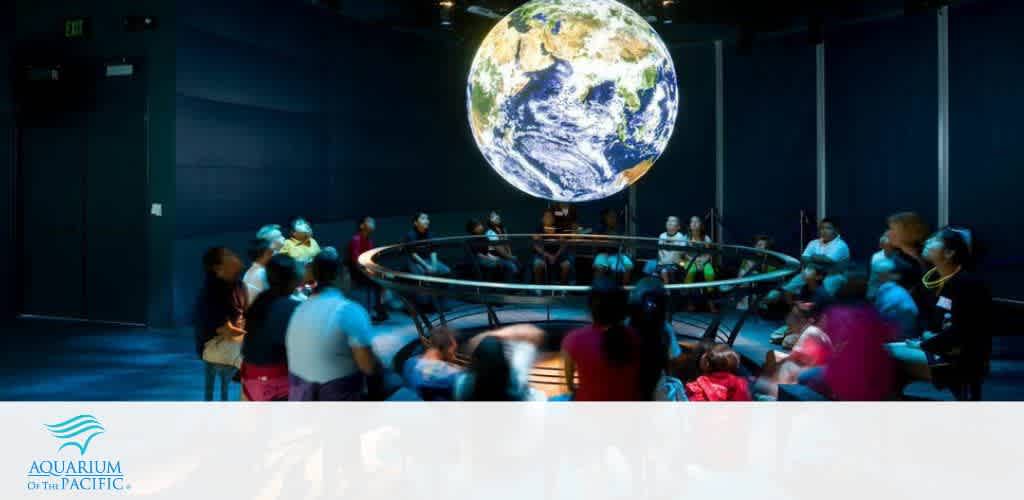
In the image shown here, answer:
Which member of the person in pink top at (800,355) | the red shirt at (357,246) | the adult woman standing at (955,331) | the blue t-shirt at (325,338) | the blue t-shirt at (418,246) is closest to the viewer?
the blue t-shirt at (325,338)

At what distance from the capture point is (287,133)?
37.1ft

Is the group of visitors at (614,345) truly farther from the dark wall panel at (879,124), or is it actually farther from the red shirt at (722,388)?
the dark wall panel at (879,124)

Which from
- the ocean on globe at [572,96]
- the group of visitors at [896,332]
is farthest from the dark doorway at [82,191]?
the group of visitors at [896,332]

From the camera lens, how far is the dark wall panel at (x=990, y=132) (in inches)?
432

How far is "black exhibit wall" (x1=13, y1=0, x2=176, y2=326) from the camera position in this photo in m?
9.46

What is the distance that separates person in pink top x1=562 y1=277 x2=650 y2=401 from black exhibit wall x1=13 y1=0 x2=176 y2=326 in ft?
22.4

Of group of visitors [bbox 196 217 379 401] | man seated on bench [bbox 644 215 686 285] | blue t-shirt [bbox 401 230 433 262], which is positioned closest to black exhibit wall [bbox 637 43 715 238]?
man seated on bench [bbox 644 215 686 285]

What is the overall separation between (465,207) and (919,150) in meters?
7.36

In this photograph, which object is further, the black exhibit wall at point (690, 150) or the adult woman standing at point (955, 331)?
the black exhibit wall at point (690, 150)

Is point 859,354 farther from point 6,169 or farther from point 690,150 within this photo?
point 690,150

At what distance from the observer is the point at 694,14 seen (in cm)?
1348
